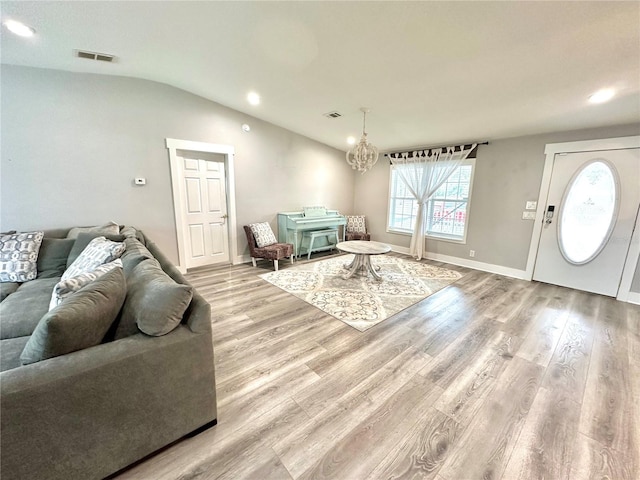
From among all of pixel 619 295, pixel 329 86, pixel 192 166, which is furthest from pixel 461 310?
Result: pixel 192 166

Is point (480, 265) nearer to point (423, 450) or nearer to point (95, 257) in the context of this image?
point (423, 450)

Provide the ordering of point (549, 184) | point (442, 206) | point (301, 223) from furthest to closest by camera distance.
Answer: point (442, 206) → point (301, 223) → point (549, 184)

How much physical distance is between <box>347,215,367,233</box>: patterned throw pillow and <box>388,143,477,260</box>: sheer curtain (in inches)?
48.2

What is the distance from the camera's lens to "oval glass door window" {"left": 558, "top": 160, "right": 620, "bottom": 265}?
3.20 m

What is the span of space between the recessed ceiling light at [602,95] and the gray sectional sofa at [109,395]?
13.1 ft

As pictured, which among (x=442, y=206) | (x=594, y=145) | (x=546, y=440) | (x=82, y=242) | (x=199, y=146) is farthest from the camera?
(x=442, y=206)

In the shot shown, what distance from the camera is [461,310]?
287 cm

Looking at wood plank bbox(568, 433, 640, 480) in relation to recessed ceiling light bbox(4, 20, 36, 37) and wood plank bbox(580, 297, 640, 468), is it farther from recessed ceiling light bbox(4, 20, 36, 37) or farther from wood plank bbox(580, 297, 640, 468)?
recessed ceiling light bbox(4, 20, 36, 37)

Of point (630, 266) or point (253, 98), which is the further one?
point (253, 98)

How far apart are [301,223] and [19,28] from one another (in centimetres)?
370

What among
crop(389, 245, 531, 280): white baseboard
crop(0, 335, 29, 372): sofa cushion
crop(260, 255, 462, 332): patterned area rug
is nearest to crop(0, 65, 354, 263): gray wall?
crop(260, 255, 462, 332): patterned area rug

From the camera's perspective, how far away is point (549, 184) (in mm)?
3605

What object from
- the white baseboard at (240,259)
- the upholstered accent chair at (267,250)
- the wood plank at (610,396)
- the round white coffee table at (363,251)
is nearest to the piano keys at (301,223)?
the upholstered accent chair at (267,250)

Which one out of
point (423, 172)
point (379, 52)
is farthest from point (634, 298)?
point (379, 52)
